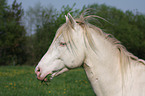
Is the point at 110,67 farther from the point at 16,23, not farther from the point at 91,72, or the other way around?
the point at 16,23

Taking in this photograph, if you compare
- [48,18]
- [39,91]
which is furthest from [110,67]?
[48,18]

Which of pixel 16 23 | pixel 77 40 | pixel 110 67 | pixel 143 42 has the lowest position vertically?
pixel 143 42

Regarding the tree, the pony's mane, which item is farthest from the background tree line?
the pony's mane

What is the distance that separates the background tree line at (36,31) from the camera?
77.6ft

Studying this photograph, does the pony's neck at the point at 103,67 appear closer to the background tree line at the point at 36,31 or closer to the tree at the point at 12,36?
the background tree line at the point at 36,31

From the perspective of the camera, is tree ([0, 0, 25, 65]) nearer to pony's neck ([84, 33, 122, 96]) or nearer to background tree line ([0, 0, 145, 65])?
background tree line ([0, 0, 145, 65])

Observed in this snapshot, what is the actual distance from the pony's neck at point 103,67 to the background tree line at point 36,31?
19252mm

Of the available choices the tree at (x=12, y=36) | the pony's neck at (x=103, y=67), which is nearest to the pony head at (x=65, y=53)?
the pony's neck at (x=103, y=67)

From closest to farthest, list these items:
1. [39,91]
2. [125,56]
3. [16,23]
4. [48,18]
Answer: [125,56] < [39,91] < [48,18] < [16,23]

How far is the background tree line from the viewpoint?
23641 millimetres

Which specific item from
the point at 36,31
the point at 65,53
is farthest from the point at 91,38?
the point at 36,31

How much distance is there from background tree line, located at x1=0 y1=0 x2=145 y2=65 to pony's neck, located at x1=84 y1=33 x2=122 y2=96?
63.2ft

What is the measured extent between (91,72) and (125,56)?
1.77ft

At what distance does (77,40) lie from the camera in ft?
7.33
